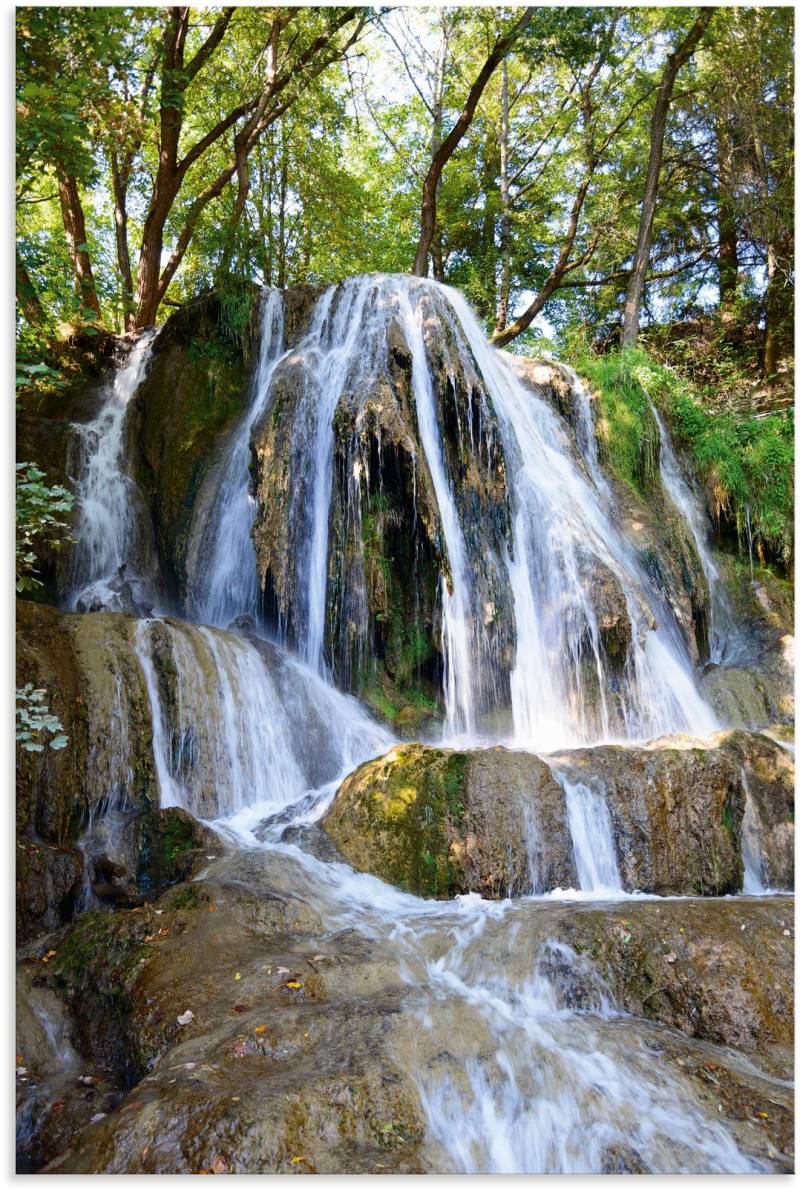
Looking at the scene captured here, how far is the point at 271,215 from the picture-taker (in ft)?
54.2

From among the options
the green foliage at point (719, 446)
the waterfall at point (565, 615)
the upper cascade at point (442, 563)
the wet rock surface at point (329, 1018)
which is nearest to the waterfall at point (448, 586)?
the upper cascade at point (442, 563)

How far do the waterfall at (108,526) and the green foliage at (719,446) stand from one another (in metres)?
7.06

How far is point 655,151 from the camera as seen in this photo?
12.6 metres

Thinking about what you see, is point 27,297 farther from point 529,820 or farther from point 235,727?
point 529,820

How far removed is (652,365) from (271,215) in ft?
32.8

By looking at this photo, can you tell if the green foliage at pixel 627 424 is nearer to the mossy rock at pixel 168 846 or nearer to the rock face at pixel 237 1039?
the mossy rock at pixel 168 846

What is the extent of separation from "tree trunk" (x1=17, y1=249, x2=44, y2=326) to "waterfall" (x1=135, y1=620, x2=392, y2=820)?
279 centimetres

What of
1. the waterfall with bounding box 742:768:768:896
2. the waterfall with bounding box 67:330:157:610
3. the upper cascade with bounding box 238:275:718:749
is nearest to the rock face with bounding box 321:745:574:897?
the waterfall with bounding box 742:768:768:896

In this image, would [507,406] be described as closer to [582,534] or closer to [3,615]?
[582,534]

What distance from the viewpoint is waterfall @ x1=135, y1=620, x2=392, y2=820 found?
6.13 m

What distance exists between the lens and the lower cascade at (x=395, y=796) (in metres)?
2.91

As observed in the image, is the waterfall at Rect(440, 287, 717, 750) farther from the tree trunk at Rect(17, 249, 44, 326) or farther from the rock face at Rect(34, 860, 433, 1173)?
the tree trunk at Rect(17, 249, 44, 326)

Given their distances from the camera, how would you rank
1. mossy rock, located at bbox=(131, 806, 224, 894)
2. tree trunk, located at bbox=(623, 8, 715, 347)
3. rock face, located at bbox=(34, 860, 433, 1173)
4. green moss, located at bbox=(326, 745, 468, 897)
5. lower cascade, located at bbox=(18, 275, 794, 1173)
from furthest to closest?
tree trunk, located at bbox=(623, 8, 715, 347) < green moss, located at bbox=(326, 745, 468, 897) < mossy rock, located at bbox=(131, 806, 224, 894) < lower cascade, located at bbox=(18, 275, 794, 1173) < rock face, located at bbox=(34, 860, 433, 1173)

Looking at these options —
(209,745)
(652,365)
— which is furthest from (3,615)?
(652,365)
